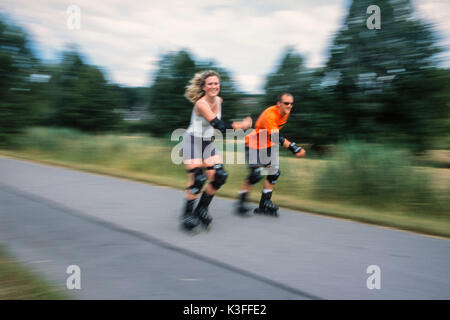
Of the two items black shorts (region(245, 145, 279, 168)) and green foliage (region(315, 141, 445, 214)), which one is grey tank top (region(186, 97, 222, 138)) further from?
green foliage (region(315, 141, 445, 214))

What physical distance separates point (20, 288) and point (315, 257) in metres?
2.54

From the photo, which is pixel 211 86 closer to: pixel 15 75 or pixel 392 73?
pixel 392 73

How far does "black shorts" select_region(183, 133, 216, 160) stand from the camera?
14.9 ft

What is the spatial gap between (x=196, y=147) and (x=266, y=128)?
1149 millimetres

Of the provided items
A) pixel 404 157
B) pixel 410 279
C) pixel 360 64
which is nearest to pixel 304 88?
pixel 360 64

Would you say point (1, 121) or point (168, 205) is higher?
point (1, 121)

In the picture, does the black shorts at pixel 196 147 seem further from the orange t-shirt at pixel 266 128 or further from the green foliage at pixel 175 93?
the green foliage at pixel 175 93

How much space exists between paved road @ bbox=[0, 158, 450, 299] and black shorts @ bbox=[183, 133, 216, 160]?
91 centimetres

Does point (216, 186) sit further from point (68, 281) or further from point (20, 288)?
point (20, 288)

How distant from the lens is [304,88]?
965 inches

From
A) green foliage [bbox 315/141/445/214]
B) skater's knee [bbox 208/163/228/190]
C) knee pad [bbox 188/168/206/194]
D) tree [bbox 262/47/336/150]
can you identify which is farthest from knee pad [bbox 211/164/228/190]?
tree [bbox 262/47/336/150]

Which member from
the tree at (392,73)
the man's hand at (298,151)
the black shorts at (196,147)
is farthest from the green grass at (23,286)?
the tree at (392,73)

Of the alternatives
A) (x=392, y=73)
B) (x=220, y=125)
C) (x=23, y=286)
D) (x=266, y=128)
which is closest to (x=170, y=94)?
(x=392, y=73)

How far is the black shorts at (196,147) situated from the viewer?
14.9ft
